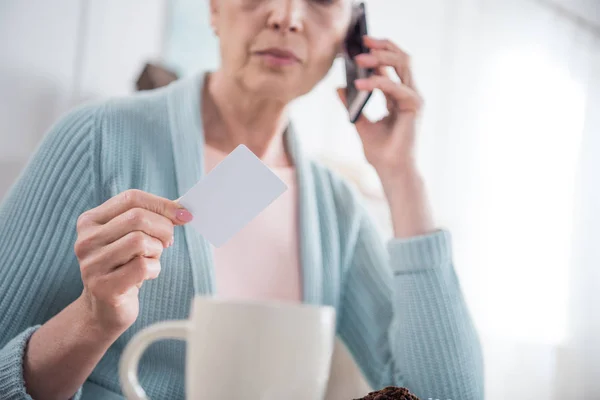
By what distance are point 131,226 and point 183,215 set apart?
0.04 m

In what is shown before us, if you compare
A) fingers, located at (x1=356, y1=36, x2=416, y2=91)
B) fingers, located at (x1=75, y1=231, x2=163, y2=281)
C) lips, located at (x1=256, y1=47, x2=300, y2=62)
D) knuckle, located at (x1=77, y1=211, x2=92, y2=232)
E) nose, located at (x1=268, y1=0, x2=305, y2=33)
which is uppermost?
nose, located at (x1=268, y1=0, x2=305, y2=33)

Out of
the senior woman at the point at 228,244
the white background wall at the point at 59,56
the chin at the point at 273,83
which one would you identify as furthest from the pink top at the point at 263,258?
the white background wall at the point at 59,56

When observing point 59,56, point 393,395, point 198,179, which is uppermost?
point 59,56

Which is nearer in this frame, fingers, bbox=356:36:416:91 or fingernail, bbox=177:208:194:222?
fingernail, bbox=177:208:194:222

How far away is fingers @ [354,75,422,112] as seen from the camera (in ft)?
2.92

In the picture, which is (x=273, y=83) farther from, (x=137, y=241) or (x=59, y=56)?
(x=59, y=56)

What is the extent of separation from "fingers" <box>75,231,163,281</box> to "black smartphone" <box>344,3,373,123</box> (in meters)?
0.50

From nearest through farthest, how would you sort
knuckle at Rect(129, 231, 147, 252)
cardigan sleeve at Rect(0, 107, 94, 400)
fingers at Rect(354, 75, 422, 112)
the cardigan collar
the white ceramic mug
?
the white ceramic mug → knuckle at Rect(129, 231, 147, 252) → cardigan sleeve at Rect(0, 107, 94, 400) → the cardigan collar → fingers at Rect(354, 75, 422, 112)

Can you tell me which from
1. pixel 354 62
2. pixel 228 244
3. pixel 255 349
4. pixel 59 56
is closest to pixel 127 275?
pixel 255 349

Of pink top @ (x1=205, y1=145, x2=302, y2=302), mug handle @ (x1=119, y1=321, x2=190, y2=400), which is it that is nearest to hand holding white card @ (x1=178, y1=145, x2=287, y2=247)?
mug handle @ (x1=119, y1=321, x2=190, y2=400)

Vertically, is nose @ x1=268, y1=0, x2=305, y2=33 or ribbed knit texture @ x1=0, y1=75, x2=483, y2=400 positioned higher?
nose @ x1=268, y1=0, x2=305, y2=33

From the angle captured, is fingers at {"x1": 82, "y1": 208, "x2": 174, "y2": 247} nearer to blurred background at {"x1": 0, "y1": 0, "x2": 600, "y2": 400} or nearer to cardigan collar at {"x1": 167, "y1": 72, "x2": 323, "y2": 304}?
cardigan collar at {"x1": 167, "y1": 72, "x2": 323, "y2": 304}

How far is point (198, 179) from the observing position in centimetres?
79

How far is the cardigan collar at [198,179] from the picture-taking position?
2.47 feet
